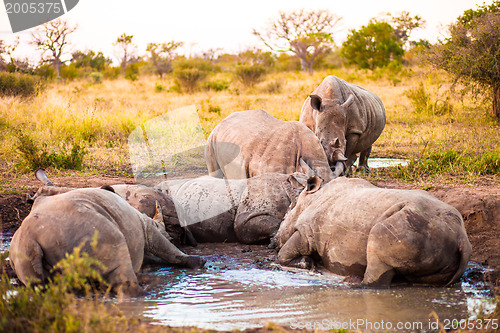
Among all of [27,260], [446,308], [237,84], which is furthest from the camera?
[237,84]

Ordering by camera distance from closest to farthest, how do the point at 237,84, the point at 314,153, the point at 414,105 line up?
the point at 314,153, the point at 414,105, the point at 237,84

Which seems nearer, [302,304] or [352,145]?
[302,304]

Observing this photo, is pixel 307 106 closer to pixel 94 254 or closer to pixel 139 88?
pixel 94 254

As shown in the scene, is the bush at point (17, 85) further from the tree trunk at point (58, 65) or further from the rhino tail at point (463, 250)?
the tree trunk at point (58, 65)

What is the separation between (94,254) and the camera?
Answer: 4020mm

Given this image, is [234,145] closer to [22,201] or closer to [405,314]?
[22,201]

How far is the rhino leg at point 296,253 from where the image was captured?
5.25 meters

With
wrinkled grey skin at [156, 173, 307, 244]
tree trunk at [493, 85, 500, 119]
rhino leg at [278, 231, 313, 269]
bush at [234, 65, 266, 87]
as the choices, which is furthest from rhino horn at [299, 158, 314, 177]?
bush at [234, 65, 266, 87]

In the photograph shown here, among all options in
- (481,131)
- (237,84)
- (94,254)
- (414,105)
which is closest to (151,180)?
(94,254)

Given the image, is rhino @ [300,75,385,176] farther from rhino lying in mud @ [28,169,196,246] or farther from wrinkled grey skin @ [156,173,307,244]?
rhino lying in mud @ [28,169,196,246]

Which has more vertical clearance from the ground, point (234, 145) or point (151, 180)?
point (234, 145)

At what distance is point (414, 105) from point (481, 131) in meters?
5.32

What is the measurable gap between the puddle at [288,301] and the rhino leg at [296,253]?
0.08 metres

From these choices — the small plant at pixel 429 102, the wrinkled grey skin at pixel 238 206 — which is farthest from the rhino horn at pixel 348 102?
the small plant at pixel 429 102
